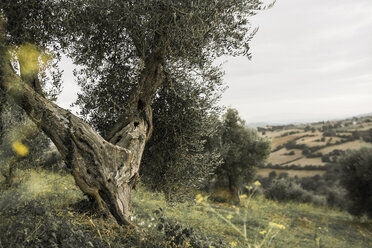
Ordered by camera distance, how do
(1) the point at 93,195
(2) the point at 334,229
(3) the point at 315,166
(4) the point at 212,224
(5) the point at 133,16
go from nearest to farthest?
(1) the point at 93,195 < (5) the point at 133,16 < (4) the point at 212,224 < (2) the point at 334,229 < (3) the point at 315,166

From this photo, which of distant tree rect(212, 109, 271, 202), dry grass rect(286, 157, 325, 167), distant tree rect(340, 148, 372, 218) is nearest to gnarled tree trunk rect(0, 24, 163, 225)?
distant tree rect(212, 109, 271, 202)

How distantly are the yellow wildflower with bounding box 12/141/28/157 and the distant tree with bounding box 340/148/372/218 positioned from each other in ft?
80.9

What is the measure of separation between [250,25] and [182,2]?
290 cm

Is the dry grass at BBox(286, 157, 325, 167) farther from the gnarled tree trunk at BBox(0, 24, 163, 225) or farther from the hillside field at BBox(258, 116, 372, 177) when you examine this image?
the gnarled tree trunk at BBox(0, 24, 163, 225)

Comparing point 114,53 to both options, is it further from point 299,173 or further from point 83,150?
point 299,173

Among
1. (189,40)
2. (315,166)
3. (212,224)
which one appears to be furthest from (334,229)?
(315,166)

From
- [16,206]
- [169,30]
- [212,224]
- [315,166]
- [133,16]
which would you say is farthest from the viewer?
[315,166]

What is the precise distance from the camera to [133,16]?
21.3 feet

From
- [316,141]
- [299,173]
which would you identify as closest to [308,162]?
[299,173]

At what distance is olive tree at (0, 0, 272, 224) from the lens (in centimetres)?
602

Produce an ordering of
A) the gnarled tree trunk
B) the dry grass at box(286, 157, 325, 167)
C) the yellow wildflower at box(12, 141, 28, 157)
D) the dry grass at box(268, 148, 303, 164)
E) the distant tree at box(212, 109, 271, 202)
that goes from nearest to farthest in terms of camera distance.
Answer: the gnarled tree trunk
the yellow wildflower at box(12, 141, 28, 157)
the distant tree at box(212, 109, 271, 202)
the dry grass at box(286, 157, 325, 167)
the dry grass at box(268, 148, 303, 164)

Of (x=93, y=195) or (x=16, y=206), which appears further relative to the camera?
(x=93, y=195)

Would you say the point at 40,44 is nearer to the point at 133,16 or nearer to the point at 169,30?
the point at 133,16

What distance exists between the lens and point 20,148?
36.3 feet
